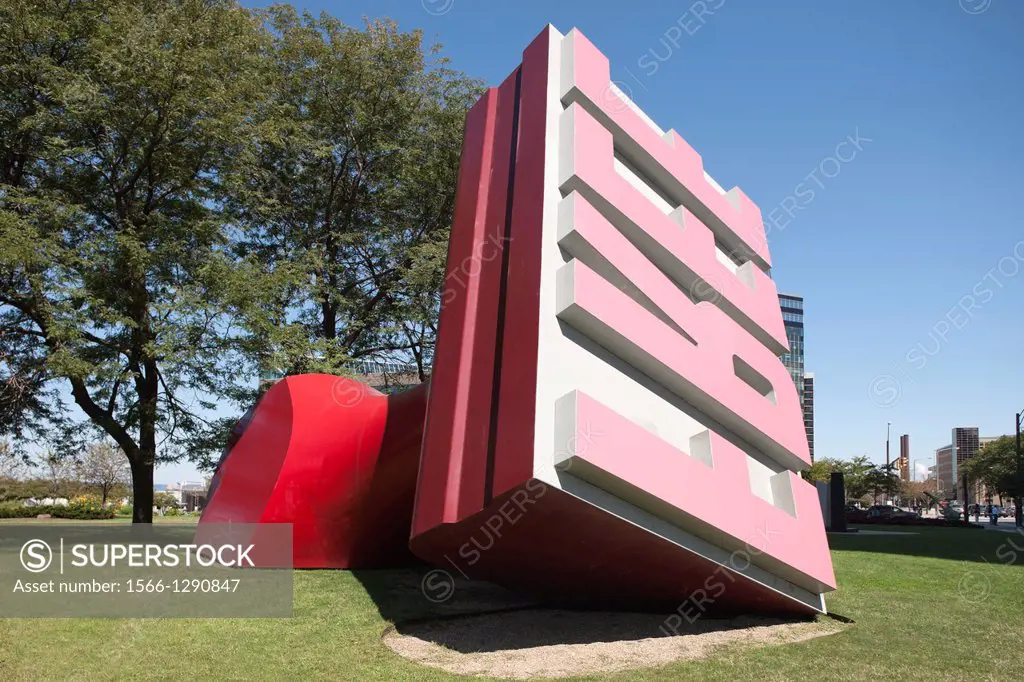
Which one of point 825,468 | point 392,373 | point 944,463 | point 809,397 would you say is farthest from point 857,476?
point 944,463

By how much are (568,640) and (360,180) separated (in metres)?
20.3

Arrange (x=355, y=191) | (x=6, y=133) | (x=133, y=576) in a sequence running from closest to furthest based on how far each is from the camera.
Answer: (x=133, y=576)
(x=6, y=133)
(x=355, y=191)

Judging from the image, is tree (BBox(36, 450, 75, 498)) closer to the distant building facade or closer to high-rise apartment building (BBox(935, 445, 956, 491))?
the distant building facade

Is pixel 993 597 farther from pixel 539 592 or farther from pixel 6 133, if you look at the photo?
pixel 6 133

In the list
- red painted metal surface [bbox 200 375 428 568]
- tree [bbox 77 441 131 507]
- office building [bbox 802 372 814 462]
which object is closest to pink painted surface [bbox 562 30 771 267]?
red painted metal surface [bbox 200 375 428 568]

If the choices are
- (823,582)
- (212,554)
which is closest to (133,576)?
(212,554)

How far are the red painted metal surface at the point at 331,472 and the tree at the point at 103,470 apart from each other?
1666 inches

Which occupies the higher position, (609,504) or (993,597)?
(609,504)

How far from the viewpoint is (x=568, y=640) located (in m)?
7.53

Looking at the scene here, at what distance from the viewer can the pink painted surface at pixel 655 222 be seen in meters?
7.91

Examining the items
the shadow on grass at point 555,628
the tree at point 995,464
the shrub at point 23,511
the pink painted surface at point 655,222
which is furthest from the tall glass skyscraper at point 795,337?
the shadow on grass at point 555,628

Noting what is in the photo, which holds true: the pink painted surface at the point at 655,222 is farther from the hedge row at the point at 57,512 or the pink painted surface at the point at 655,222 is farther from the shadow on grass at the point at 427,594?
the hedge row at the point at 57,512

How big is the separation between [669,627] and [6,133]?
780 inches

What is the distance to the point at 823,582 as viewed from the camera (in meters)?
8.45
